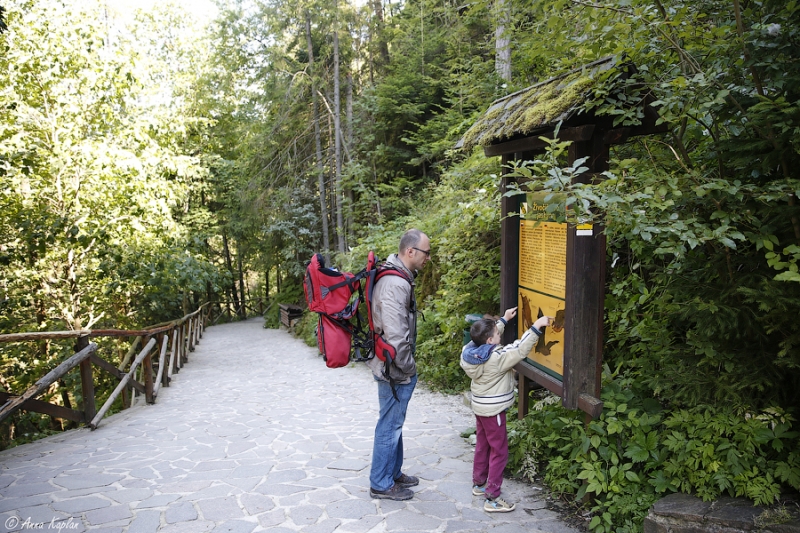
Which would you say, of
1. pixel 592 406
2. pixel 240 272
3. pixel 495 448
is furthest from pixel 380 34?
pixel 592 406

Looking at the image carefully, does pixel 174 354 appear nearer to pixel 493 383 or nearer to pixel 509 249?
pixel 509 249

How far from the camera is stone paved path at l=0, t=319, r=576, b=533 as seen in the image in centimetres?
343

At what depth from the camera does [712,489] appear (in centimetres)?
272

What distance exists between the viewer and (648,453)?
121 inches

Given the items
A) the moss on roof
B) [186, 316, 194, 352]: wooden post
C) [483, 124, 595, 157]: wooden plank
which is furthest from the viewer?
[186, 316, 194, 352]: wooden post

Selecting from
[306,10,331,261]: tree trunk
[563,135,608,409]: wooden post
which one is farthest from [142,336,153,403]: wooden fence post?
[306,10,331,261]: tree trunk

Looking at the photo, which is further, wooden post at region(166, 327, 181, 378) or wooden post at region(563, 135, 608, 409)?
wooden post at region(166, 327, 181, 378)

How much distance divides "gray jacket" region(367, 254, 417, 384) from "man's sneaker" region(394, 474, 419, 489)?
884 mm

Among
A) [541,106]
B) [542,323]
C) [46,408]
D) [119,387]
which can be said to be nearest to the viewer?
[541,106]

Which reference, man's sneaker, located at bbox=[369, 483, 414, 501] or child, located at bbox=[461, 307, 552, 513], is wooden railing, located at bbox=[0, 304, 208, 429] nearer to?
man's sneaker, located at bbox=[369, 483, 414, 501]

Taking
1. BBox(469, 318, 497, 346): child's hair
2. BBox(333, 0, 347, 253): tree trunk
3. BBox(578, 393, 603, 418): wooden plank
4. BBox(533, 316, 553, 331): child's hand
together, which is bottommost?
BBox(578, 393, 603, 418): wooden plank

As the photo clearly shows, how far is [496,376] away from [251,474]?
2351 millimetres

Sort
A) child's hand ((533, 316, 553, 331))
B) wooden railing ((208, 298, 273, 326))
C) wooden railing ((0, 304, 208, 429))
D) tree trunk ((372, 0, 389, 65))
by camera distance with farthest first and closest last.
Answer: wooden railing ((208, 298, 273, 326)) → tree trunk ((372, 0, 389, 65)) → wooden railing ((0, 304, 208, 429)) → child's hand ((533, 316, 553, 331))

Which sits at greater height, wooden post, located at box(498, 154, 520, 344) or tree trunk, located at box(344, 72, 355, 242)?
tree trunk, located at box(344, 72, 355, 242)
